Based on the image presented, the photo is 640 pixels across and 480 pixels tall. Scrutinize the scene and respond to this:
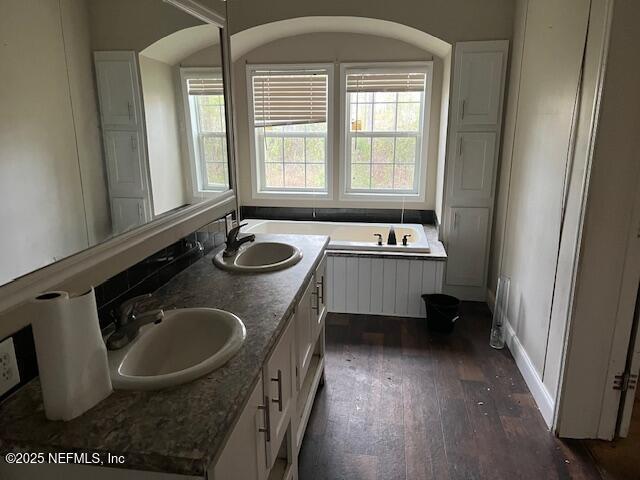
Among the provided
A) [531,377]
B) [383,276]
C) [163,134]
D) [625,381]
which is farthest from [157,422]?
[383,276]

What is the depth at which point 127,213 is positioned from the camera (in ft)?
5.25

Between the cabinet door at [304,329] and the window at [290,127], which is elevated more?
the window at [290,127]

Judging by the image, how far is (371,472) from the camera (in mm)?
1963

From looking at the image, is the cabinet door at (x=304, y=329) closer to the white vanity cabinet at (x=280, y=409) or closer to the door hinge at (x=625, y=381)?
the white vanity cabinet at (x=280, y=409)

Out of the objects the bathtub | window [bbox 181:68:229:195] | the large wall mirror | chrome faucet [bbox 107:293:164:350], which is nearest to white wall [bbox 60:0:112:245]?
the large wall mirror

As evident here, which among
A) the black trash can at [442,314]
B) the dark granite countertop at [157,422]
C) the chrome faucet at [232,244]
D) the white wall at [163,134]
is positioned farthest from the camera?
the black trash can at [442,314]

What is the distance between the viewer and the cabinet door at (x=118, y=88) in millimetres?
1500

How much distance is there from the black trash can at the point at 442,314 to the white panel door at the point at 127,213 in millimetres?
2225

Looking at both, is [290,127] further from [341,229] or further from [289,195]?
[341,229]

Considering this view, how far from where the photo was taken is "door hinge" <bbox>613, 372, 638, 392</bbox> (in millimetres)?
2059

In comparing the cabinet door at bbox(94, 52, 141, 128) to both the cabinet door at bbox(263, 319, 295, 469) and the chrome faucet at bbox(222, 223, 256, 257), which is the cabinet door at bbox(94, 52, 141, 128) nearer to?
the chrome faucet at bbox(222, 223, 256, 257)

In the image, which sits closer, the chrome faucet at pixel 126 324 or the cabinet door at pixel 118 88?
the chrome faucet at pixel 126 324

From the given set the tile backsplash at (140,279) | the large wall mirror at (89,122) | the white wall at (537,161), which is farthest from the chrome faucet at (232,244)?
the white wall at (537,161)

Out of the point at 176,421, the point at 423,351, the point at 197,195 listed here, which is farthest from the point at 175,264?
the point at 423,351
